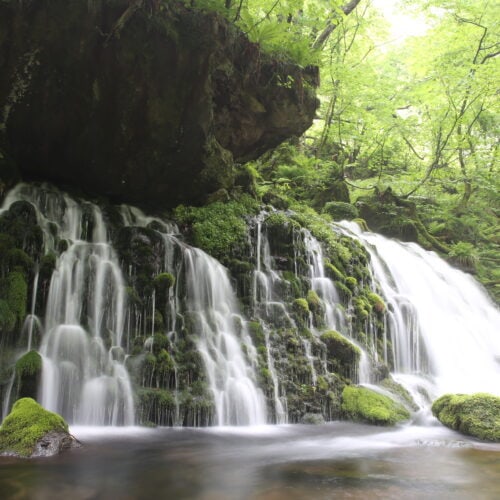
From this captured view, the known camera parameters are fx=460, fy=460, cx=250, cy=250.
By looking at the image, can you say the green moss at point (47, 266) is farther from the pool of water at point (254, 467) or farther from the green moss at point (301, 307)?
the green moss at point (301, 307)

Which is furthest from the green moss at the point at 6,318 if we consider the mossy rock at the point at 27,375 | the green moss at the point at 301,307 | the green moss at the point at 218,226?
the green moss at the point at 301,307

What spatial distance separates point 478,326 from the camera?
1486cm

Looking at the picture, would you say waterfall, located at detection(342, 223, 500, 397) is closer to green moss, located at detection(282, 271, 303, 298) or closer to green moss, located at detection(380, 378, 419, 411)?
green moss, located at detection(380, 378, 419, 411)

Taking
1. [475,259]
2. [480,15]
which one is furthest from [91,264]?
[480,15]

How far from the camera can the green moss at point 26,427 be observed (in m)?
5.32

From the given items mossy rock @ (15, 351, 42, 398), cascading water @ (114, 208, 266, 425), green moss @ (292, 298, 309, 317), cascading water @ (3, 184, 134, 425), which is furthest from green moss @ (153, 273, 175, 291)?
green moss @ (292, 298, 309, 317)

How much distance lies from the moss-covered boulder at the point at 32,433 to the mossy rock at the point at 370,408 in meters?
5.39

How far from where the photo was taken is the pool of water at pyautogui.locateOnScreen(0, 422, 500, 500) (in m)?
4.49

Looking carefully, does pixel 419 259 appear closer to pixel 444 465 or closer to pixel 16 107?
pixel 444 465

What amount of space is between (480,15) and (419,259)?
10278 mm

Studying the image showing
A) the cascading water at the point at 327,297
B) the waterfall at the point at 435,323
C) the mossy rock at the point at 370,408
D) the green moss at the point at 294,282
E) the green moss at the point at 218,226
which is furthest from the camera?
the waterfall at the point at 435,323

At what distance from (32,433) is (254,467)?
2.67m

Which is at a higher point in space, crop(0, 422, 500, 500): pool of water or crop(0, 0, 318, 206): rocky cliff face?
crop(0, 0, 318, 206): rocky cliff face

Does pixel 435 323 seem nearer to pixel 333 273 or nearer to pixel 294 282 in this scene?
pixel 333 273
